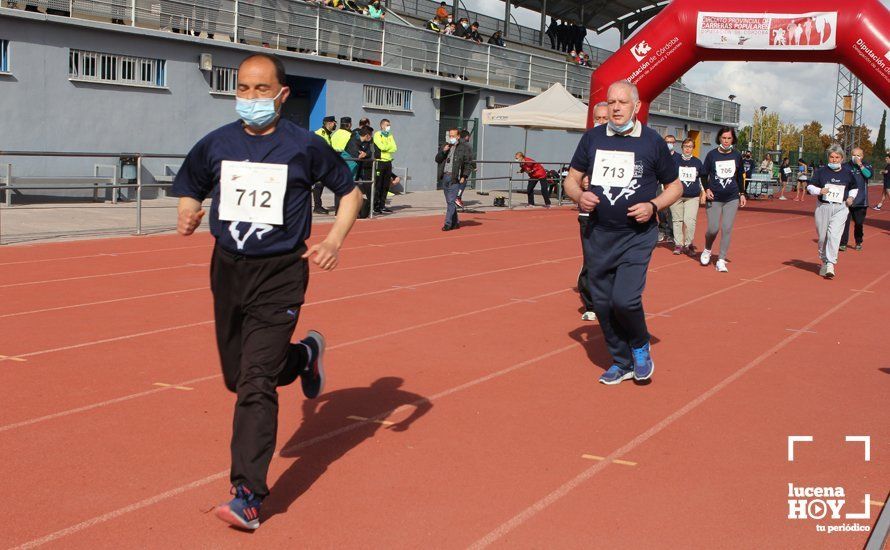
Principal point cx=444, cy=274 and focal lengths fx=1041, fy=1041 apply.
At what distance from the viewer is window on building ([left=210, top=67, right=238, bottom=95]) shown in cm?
2353

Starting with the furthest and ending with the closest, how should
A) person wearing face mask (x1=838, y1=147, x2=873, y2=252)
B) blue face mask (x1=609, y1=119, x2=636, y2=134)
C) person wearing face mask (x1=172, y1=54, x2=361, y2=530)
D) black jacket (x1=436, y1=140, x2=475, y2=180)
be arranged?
1. black jacket (x1=436, y1=140, x2=475, y2=180)
2. person wearing face mask (x1=838, y1=147, x2=873, y2=252)
3. blue face mask (x1=609, y1=119, x2=636, y2=134)
4. person wearing face mask (x1=172, y1=54, x2=361, y2=530)

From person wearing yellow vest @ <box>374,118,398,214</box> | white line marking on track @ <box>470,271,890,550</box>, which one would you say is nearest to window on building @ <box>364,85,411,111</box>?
person wearing yellow vest @ <box>374,118,398,214</box>

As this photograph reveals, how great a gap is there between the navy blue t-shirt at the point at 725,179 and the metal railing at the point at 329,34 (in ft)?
42.6

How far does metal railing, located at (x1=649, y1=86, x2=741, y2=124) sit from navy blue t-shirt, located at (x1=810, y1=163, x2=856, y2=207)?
31.0 m

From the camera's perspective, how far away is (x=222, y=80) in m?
23.8

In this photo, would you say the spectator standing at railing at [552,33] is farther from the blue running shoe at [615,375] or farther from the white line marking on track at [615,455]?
the blue running shoe at [615,375]

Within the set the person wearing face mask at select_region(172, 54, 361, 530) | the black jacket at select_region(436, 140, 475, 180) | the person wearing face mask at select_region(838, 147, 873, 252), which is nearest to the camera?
the person wearing face mask at select_region(172, 54, 361, 530)

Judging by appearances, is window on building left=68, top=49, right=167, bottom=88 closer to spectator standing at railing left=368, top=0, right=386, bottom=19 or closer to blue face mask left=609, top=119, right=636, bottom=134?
spectator standing at railing left=368, top=0, right=386, bottom=19

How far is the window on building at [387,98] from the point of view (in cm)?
2835

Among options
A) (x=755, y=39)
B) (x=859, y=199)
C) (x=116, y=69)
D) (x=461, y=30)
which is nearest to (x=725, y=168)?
(x=859, y=199)

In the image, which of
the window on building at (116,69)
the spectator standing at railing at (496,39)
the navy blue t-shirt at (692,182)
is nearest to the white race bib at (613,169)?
the navy blue t-shirt at (692,182)

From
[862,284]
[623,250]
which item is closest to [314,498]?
[623,250]

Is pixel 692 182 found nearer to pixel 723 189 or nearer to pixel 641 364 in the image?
pixel 723 189

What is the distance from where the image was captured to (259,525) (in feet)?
14.0
